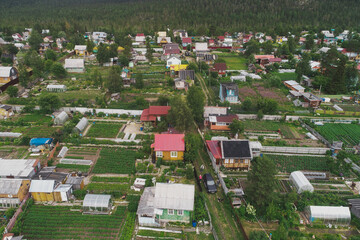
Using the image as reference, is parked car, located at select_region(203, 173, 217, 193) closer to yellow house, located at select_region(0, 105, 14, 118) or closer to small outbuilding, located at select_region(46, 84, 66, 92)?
yellow house, located at select_region(0, 105, 14, 118)

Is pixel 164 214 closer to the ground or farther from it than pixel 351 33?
closer to the ground

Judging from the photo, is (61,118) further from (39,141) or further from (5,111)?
(5,111)

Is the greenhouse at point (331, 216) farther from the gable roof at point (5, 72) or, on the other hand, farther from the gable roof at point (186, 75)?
the gable roof at point (5, 72)

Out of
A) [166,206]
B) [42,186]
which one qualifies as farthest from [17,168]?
[166,206]

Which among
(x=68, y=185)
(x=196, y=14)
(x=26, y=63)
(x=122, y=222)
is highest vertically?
(x=196, y=14)

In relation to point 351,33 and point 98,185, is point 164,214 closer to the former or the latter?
point 98,185

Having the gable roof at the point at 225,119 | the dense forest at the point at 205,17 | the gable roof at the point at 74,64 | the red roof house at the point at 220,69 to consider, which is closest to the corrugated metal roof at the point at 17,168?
the gable roof at the point at 225,119

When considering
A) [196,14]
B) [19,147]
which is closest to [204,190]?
[19,147]
